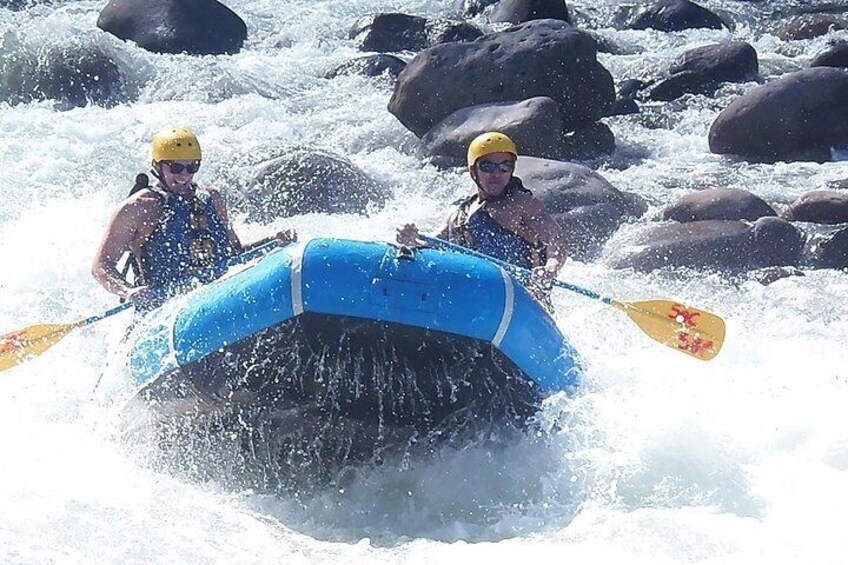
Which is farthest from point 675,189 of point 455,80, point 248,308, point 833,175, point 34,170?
point 248,308

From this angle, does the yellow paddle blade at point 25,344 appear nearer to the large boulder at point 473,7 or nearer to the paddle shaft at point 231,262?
the paddle shaft at point 231,262

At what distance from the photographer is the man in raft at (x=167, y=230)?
5.57 meters

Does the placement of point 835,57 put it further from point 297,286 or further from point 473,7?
point 297,286

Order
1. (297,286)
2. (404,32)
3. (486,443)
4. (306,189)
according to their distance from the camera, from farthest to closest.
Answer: (404,32) → (306,189) → (486,443) → (297,286)

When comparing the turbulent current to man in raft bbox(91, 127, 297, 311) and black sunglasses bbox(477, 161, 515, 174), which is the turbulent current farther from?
black sunglasses bbox(477, 161, 515, 174)

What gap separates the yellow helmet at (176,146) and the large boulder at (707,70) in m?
7.43

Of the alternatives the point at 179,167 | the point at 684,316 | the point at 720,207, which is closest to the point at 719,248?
the point at 720,207

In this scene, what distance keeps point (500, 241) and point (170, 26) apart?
27.6 feet

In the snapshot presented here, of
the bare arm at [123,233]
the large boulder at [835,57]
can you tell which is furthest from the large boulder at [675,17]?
the bare arm at [123,233]

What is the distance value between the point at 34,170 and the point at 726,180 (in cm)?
525

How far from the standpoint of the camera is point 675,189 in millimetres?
9750

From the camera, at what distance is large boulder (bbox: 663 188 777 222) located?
8.77 metres

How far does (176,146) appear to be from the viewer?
5.61m

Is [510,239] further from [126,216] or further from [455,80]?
[455,80]
